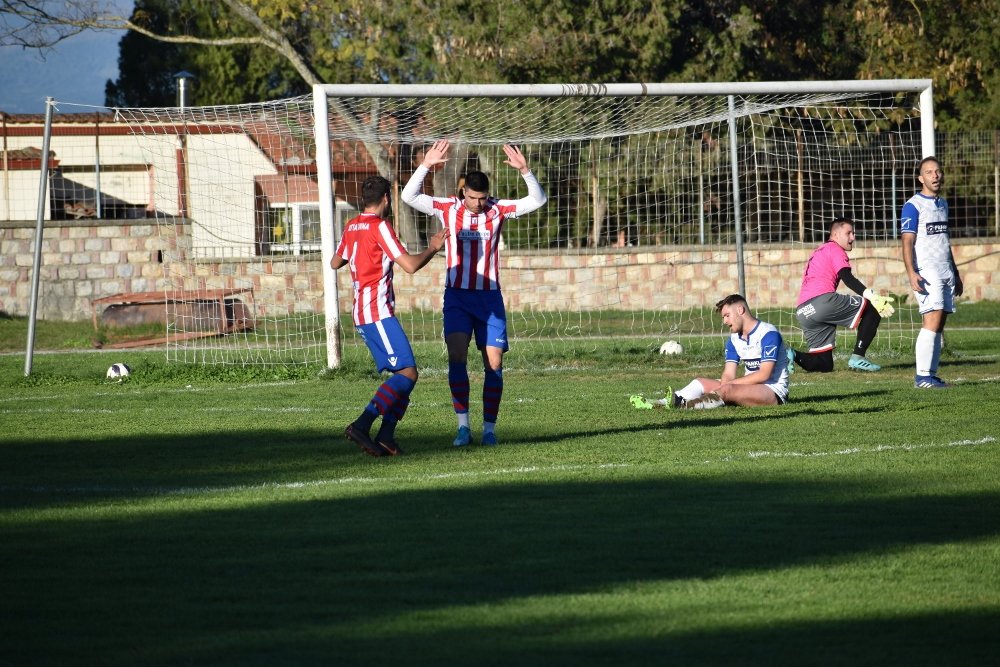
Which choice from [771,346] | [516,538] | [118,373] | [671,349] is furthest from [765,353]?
[118,373]

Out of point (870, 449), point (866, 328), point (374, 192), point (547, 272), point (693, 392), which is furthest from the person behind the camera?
point (547, 272)

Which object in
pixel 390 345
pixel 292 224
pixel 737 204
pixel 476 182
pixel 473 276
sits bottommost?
pixel 390 345

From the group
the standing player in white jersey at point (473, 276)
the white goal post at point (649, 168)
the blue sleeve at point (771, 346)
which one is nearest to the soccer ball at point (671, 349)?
the white goal post at point (649, 168)

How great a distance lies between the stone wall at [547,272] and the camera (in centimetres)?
2341

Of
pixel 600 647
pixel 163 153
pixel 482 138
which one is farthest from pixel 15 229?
pixel 600 647

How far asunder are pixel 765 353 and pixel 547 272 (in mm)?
12616

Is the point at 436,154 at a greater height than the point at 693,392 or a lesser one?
greater

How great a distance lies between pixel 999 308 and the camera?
2378 cm

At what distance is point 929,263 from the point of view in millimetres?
12391

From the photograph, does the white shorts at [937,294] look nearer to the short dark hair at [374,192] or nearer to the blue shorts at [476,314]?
the blue shorts at [476,314]

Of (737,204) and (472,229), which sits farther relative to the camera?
(737,204)

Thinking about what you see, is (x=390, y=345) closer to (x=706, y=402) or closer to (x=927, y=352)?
(x=706, y=402)

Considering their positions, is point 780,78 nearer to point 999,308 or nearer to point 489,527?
point 999,308

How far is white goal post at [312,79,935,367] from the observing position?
1905 cm
